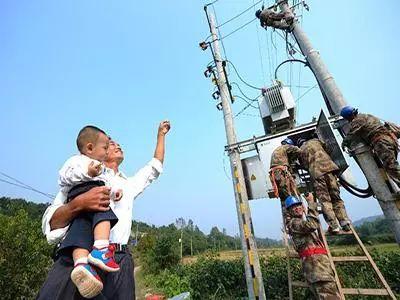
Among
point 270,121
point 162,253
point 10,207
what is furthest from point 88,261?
point 162,253

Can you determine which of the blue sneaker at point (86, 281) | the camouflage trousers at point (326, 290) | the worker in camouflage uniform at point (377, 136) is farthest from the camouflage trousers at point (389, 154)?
the blue sneaker at point (86, 281)

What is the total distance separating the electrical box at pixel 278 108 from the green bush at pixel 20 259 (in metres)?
9.54

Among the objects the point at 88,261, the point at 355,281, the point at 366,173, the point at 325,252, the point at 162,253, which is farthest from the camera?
the point at 162,253

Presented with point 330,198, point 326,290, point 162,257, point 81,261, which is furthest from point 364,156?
point 162,257

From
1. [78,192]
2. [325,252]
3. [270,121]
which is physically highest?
[270,121]

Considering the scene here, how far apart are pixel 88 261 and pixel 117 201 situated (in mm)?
698

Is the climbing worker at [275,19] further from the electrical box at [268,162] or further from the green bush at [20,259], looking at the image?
the green bush at [20,259]

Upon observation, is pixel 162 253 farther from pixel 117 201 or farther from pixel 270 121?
pixel 117 201

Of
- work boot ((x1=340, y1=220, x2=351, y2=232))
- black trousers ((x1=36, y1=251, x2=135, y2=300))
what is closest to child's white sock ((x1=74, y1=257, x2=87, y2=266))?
black trousers ((x1=36, y1=251, x2=135, y2=300))

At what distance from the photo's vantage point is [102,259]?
1579mm

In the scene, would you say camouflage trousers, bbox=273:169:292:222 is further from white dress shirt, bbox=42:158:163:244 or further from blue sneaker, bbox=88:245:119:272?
blue sneaker, bbox=88:245:119:272

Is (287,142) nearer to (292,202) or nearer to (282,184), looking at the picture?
(282,184)

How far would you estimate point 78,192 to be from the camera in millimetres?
1861

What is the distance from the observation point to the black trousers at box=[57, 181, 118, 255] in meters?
1.62
